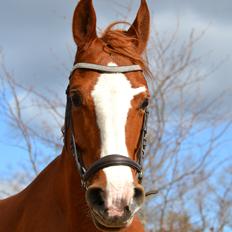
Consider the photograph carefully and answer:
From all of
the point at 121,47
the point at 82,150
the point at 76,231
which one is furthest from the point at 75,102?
the point at 76,231

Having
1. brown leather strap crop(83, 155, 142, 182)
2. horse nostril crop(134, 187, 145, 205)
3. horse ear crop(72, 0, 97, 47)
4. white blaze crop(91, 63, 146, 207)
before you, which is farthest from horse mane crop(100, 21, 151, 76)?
horse nostril crop(134, 187, 145, 205)

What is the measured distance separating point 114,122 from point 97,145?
0.20 m

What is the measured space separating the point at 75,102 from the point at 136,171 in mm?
739

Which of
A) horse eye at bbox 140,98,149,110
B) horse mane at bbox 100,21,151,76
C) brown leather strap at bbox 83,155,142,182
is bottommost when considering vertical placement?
brown leather strap at bbox 83,155,142,182

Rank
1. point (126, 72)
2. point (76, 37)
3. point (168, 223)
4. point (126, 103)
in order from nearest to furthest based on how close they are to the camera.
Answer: point (126, 103) < point (126, 72) < point (76, 37) < point (168, 223)

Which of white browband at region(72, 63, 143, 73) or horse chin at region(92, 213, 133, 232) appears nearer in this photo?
horse chin at region(92, 213, 133, 232)

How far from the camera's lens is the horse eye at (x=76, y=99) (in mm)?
4336

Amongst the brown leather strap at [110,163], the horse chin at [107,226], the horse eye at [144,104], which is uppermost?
the horse eye at [144,104]

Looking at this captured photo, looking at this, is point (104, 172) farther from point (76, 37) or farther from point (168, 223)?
point (168, 223)

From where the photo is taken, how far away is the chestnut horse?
3.81m

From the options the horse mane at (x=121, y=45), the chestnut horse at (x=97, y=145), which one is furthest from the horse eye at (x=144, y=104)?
the horse mane at (x=121, y=45)

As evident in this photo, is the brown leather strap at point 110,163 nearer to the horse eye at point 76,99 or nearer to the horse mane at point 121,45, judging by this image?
the horse eye at point 76,99

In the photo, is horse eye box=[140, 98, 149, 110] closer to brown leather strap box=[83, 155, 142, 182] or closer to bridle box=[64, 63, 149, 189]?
bridle box=[64, 63, 149, 189]

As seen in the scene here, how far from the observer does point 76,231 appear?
14.9 ft
